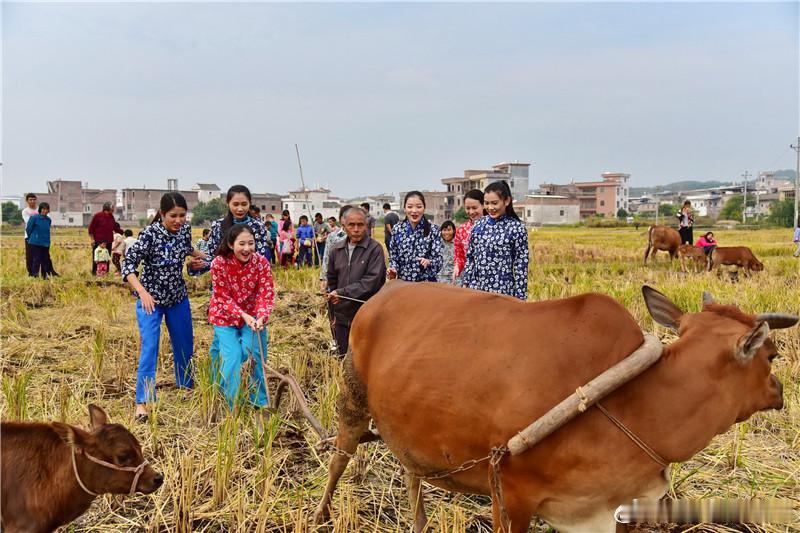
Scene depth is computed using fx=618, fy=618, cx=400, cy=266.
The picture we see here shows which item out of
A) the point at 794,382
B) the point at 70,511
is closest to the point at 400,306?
the point at 70,511

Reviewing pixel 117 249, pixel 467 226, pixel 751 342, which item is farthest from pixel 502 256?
pixel 117 249

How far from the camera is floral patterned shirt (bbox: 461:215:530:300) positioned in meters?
5.02

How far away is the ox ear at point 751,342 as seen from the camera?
220cm

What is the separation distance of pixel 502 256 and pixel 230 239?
2.15 metres

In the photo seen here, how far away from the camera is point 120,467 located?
2.83m

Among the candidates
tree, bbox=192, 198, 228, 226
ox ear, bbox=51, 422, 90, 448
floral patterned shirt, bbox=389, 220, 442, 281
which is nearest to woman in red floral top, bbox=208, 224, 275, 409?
ox ear, bbox=51, 422, 90, 448

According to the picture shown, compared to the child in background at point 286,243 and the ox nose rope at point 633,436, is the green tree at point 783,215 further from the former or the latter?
the ox nose rope at point 633,436

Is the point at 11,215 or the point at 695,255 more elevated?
the point at 11,215

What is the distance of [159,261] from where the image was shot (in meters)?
4.92

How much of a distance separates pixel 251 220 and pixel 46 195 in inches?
3523

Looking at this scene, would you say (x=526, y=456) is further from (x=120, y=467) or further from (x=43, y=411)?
(x=43, y=411)

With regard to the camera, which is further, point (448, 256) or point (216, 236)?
point (448, 256)

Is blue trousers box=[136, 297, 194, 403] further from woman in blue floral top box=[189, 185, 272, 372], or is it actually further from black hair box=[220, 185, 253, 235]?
black hair box=[220, 185, 253, 235]

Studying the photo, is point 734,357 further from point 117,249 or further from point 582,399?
point 117,249
